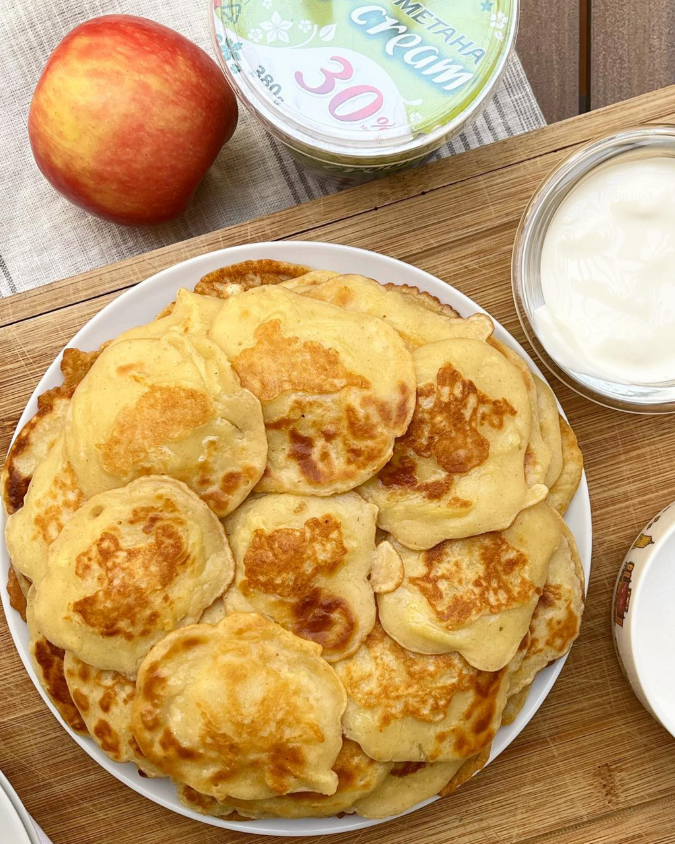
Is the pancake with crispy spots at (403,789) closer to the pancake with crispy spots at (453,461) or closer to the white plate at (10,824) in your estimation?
the pancake with crispy spots at (453,461)

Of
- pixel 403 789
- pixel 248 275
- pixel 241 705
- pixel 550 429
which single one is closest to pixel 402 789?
pixel 403 789

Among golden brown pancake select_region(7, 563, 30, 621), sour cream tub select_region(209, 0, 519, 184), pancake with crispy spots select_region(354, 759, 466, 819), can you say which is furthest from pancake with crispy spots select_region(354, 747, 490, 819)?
sour cream tub select_region(209, 0, 519, 184)

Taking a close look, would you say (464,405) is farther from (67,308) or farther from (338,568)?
(67,308)

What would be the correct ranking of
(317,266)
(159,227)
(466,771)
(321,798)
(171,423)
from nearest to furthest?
(171,423), (321,798), (466,771), (317,266), (159,227)

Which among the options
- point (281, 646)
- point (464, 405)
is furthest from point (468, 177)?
point (281, 646)

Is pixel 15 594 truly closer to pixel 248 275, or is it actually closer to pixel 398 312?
pixel 248 275

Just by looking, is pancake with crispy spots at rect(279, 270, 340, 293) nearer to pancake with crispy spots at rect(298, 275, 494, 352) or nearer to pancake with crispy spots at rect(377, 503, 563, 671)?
pancake with crispy spots at rect(298, 275, 494, 352)
